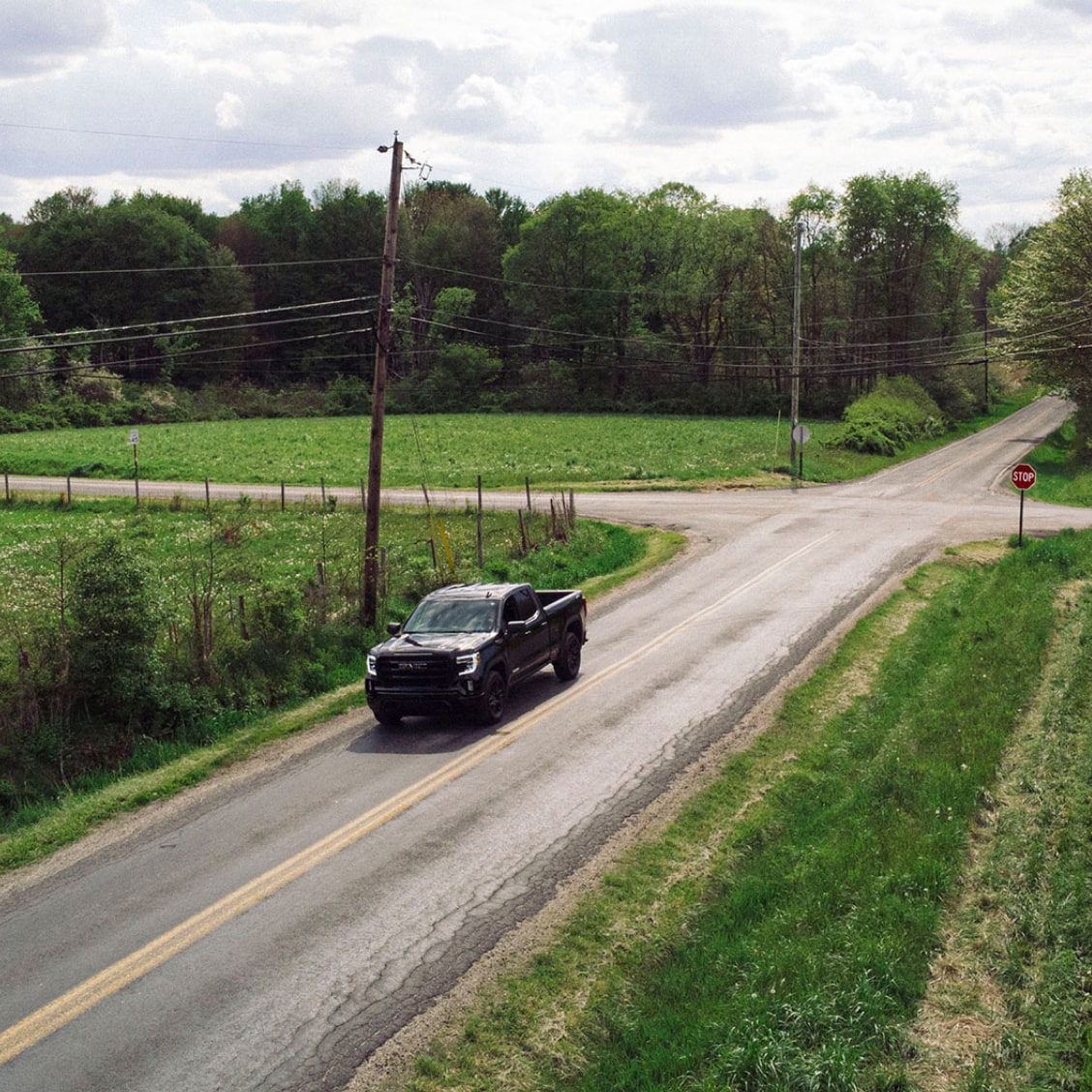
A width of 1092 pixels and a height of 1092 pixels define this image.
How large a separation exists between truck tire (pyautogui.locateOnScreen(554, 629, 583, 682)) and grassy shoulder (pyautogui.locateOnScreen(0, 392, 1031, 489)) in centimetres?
2192

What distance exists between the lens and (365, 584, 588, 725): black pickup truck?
639 inches

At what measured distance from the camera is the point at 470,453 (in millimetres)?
62750

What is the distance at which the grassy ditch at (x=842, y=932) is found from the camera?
25.1 ft

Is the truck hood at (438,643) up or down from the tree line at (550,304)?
down

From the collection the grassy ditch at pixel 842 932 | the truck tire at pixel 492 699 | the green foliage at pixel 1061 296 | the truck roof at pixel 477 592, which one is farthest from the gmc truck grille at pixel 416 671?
the green foliage at pixel 1061 296

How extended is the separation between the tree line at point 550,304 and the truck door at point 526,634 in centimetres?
6819

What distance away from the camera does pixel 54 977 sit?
9.46 meters

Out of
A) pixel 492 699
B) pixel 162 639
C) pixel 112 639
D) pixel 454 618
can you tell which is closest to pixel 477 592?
pixel 454 618

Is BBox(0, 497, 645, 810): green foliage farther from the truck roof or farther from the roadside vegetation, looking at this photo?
the roadside vegetation

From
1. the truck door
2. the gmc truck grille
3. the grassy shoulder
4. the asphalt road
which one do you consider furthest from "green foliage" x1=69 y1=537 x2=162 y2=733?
the grassy shoulder

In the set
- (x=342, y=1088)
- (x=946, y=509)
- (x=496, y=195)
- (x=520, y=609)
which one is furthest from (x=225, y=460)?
(x=496, y=195)

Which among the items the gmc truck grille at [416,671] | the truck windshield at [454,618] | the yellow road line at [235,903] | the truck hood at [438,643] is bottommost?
the yellow road line at [235,903]

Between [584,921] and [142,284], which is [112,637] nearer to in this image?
[584,921]

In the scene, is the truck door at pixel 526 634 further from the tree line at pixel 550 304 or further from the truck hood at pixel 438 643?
the tree line at pixel 550 304
